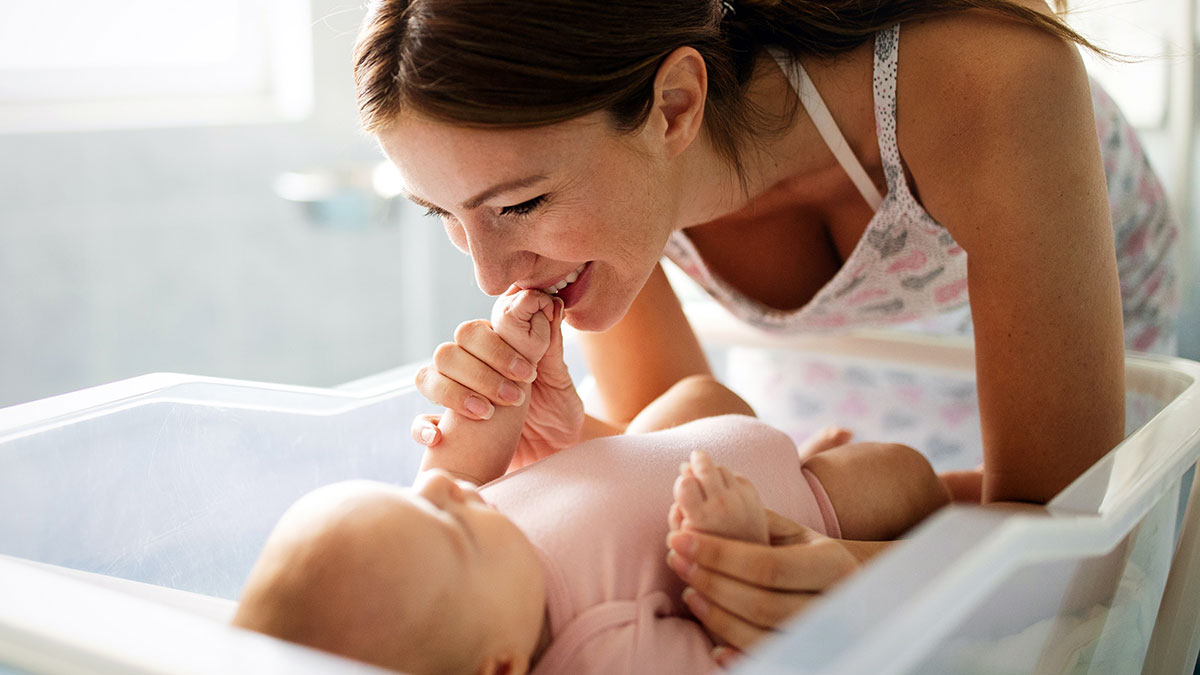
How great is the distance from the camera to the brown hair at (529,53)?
2.37 feet

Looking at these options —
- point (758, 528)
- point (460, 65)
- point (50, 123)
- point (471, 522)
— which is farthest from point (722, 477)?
point (50, 123)

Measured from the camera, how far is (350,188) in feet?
7.27

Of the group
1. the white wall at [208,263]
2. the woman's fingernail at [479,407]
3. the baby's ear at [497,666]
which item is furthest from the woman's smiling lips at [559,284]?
the white wall at [208,263]

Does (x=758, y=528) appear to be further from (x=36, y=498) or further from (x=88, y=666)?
(x=36, y=498)

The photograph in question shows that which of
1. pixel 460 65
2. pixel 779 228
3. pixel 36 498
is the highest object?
pixel 460 65

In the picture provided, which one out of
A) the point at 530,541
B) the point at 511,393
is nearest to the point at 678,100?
the point at 511,393

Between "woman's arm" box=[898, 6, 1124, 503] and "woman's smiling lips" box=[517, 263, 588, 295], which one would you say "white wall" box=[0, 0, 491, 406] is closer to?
"woman's smiling lips" box=[517, 263, 588, 295]

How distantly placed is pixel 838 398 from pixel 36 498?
0.93 metres

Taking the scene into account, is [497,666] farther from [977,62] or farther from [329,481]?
[977,62]

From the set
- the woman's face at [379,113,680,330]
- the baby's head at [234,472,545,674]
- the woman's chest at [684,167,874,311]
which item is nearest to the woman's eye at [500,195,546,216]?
the woman's face at [379,113,680,330]

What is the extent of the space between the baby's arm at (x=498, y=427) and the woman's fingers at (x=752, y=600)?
0.25m

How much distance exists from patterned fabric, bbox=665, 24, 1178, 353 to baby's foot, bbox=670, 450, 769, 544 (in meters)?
0.39

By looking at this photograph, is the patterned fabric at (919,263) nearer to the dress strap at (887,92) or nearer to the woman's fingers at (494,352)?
the dress strap at (887,92)

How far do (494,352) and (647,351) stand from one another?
1.19 feet
